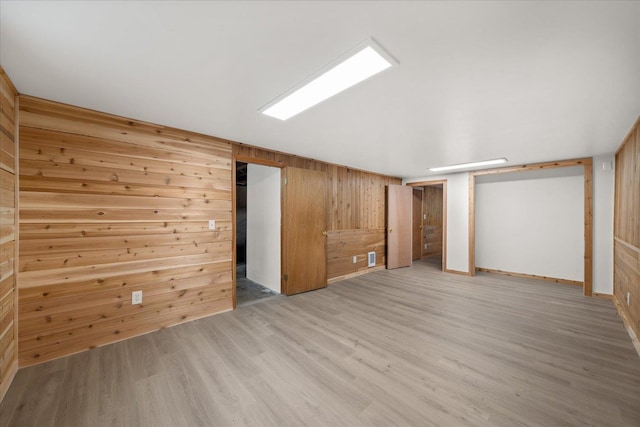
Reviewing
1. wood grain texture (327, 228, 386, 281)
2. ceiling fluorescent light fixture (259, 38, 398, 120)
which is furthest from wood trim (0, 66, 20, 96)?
wood grain texture (327, 228, 386, 281)

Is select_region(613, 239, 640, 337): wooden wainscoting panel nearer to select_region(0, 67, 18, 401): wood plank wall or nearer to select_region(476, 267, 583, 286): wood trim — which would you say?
select_region(476, 267, 583, 286): wood trim

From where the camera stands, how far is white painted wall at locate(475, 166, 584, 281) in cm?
453

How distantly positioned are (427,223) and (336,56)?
6911mm

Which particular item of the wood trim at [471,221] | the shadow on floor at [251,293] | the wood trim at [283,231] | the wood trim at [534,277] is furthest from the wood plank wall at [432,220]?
the shadow on floor at [251,293]

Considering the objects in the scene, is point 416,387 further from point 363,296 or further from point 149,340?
point 149,340

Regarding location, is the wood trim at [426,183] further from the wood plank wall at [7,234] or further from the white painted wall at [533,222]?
the wood plank wall at [7,234]

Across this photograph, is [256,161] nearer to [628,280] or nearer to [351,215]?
[351,215]

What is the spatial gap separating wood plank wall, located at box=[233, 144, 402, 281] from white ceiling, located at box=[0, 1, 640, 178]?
1911mm

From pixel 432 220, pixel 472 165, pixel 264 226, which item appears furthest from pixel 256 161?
pixel 432 220

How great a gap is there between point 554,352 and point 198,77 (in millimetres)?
3829

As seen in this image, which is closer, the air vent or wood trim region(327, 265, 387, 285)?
wood trim region(327, 265, 387, 285)

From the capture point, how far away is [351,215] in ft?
16.5

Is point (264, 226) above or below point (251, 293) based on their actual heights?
above

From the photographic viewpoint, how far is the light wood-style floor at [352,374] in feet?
5.06
